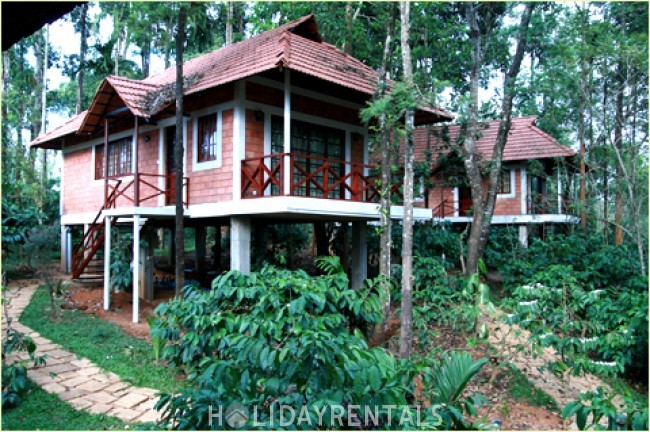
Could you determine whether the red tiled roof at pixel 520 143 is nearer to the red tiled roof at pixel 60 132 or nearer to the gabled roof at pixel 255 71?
the gabled roof at pixel 255 71

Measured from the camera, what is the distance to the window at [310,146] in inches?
396

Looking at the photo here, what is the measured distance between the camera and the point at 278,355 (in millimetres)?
3086

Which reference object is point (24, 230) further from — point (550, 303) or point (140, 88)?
point (550, 303)

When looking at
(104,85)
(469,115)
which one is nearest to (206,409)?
(104,85)

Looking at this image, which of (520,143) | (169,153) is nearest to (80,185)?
(169,153)

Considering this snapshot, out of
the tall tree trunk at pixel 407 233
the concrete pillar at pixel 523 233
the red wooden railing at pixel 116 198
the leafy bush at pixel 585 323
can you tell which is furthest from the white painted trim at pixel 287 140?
the concrete pillar at pixel 523 233

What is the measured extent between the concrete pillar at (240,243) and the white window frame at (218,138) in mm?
1260

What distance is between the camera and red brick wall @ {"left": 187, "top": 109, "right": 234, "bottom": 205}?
9375mm

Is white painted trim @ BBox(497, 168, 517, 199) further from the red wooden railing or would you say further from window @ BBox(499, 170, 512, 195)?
the red wooden railing

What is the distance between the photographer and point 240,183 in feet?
30.0

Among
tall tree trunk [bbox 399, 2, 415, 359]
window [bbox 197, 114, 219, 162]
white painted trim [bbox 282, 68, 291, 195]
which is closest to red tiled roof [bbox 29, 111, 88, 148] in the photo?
window [bbox 197, 114, 219, 162]

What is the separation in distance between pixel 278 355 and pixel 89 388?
4.40 m

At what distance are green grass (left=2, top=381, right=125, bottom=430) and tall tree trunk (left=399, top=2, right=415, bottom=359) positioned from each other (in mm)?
3981

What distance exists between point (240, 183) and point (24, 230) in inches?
313
